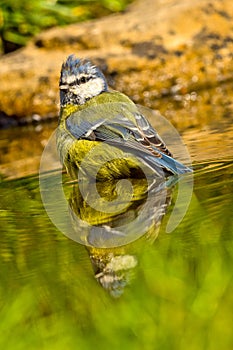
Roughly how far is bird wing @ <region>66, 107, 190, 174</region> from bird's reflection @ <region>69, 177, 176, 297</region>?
12 centimetres

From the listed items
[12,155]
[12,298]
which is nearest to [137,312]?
[12,298]

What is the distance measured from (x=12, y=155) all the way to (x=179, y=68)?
255 cm

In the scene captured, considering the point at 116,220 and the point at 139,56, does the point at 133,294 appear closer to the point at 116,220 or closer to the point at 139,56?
the point at 116,220

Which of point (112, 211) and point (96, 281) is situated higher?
point (96, 281)

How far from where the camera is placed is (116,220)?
304 centimetres

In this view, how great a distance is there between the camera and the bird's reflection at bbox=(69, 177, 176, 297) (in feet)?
7.78

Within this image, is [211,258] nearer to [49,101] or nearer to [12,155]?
[12,155]

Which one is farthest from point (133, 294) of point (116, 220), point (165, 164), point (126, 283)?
point (165, 164)

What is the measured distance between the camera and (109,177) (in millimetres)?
3797

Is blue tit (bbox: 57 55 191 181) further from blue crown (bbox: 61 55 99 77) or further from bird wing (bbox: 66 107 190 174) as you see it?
blue crown (bbox: 61 55 99 77)

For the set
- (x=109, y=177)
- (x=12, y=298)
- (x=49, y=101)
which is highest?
(x=12, y=298)

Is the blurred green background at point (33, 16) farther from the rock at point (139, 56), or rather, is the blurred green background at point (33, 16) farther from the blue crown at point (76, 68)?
the blue crown at point (76, 68)

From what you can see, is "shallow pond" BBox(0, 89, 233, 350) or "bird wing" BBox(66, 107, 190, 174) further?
"bird wing" BBox(66, 107, 190, 174)

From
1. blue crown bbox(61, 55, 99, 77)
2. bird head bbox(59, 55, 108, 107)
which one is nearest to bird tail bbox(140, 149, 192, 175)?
bird head bbox(59, 55, 108, 107)
